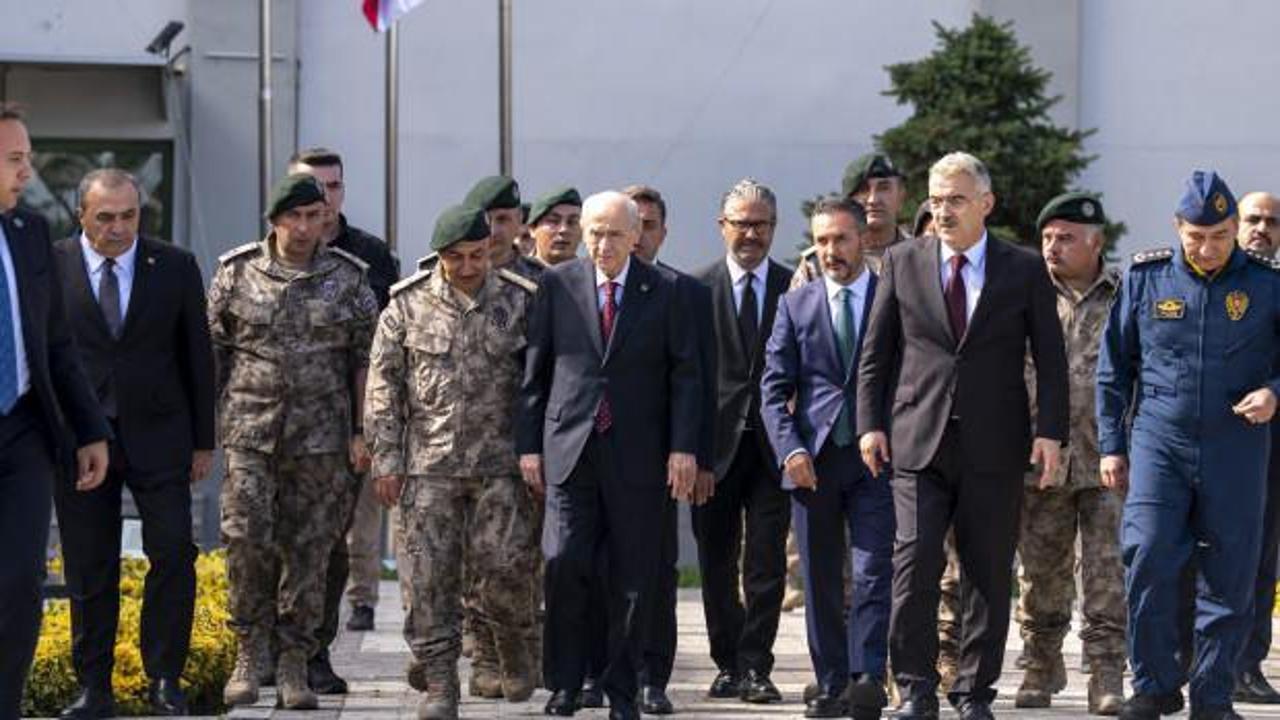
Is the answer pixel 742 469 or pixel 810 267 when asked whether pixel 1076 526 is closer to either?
pixel 742 469

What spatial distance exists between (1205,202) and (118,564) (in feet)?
14.9

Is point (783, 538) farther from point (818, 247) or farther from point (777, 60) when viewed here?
point (777, 60)

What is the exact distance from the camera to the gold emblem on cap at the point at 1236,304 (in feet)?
36.6

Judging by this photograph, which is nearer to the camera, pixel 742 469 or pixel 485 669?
pixel 485 669

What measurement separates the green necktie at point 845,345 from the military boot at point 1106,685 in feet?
4.59

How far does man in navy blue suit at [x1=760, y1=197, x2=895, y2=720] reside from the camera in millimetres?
11656

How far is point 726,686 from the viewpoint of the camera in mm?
12664

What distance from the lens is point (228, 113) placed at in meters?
24.9

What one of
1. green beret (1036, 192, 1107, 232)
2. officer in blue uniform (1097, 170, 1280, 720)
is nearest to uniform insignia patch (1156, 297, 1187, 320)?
officer in blue uniform (1097, 170, 1280, 720)

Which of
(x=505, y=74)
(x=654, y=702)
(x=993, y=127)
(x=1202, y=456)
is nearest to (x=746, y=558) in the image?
(x=654, y=702)

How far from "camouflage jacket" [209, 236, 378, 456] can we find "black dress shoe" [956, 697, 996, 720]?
2766 millimetres

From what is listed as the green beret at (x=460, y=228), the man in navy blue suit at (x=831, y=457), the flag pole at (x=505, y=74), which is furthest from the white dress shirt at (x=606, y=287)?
the flag pole at (x=505, y=74)

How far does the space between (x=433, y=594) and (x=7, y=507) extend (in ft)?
8.50

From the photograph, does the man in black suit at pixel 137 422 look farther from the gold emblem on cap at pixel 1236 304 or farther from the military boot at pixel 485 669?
the gold emblem on cap at pixel 1236 304
